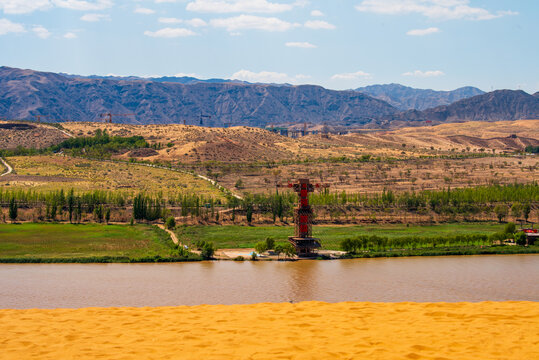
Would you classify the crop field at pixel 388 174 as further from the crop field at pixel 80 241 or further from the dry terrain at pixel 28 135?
the dry terrain at pixel 28 135

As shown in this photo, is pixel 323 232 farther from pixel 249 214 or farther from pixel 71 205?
pixel 71 205

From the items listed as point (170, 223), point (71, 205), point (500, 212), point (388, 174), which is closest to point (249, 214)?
point (170, 223)

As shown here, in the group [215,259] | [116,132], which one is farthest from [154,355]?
[116,132]

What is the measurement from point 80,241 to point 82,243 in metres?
1.00

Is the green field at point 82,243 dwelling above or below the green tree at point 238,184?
below

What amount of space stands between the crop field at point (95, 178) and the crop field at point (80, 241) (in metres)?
19.2

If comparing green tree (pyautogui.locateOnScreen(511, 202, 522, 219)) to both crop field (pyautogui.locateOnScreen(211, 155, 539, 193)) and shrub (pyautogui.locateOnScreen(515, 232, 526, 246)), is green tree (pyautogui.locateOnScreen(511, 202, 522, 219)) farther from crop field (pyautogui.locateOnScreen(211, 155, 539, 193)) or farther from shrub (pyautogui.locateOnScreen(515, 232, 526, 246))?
crop field (pyautogui.locateOnScreen(211, 155, 539, 193))

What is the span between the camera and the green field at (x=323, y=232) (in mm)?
→ 57531

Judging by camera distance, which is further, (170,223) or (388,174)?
(388,174)

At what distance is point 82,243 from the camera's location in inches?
2138

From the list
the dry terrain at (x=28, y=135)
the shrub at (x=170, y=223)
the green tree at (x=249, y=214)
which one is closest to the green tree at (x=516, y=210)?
the green tree at (x=249, y=214)

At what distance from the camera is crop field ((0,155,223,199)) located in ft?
278

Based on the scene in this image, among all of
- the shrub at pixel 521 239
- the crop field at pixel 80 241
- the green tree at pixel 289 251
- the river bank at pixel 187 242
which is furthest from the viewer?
the shrub at pixel 521 239

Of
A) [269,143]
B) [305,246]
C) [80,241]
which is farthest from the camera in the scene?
[269,143]
